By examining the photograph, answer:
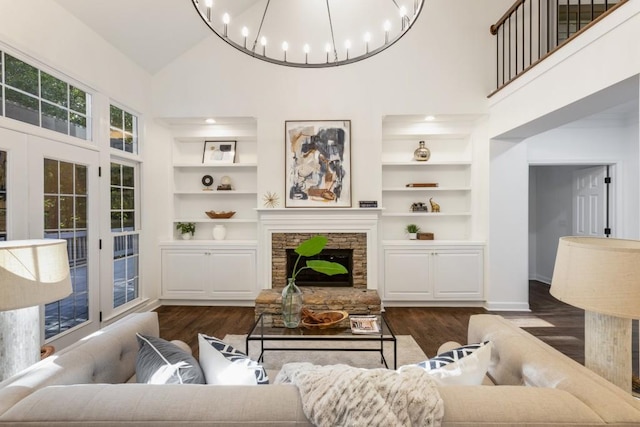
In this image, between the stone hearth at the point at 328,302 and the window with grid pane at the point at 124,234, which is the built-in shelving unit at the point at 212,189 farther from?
the stone hearth at the point at 328,302

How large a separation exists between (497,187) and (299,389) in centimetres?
433

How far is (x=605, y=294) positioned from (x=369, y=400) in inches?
37.4

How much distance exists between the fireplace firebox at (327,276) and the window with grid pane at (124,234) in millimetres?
1962

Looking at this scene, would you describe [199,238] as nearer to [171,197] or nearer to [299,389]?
[171,197]

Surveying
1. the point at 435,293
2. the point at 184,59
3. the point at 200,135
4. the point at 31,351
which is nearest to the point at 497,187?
the point at 435,293

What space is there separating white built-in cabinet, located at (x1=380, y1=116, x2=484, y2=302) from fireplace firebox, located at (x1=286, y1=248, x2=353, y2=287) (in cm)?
47

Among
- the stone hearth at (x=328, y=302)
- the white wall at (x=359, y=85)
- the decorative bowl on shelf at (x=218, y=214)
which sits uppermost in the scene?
the white wall at (x=359, y=85)

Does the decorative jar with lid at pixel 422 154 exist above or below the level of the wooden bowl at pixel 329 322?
above

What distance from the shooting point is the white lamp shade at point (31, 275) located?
1521mm

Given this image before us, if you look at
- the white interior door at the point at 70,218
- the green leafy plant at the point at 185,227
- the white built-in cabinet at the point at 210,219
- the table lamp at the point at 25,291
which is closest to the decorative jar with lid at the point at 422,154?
the white built-in cabinet at the point at 210,219

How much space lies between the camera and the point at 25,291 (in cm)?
156

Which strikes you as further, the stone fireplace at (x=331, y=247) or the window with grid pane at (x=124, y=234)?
the stone fireplace at (x=331, y=247)

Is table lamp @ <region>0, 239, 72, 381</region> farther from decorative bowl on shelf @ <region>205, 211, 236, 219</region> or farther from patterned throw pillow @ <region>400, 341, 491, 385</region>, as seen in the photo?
decorative bowl on shelf @ <region>205, 211, 236, 219</region>

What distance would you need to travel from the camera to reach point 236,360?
4.42 feet
